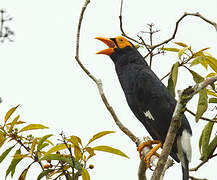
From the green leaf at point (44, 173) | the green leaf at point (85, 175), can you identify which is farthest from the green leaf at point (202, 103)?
the green leaf at point (44, 173)

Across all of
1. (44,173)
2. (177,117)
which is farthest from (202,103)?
(44,173)

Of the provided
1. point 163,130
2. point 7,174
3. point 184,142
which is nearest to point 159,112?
point 163,130

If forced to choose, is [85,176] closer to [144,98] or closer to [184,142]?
[184,142]

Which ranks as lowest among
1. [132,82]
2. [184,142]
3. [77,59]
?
[184,142]

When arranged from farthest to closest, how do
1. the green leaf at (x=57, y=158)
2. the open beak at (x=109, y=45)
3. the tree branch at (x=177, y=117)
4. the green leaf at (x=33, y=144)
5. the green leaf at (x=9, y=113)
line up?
the open beak at (x=109, y=45) → the green leaf at (x=9, y=113) → the green leaf at (x=33, y=144) → the green leaf at (x=57, y=158) → the tree branch at (x=177, y=117)

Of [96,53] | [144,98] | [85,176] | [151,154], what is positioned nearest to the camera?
[85,176]

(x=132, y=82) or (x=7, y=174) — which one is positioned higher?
(x=132, y=82)

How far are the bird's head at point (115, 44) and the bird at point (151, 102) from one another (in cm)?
14

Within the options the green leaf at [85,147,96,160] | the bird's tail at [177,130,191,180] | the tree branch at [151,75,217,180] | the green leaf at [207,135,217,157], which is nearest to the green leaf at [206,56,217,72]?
the green leaf at [207,135,217,157]

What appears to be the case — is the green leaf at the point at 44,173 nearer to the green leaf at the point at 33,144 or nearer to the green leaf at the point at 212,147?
the green leaf at the point at 33,144

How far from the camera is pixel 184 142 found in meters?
2.92

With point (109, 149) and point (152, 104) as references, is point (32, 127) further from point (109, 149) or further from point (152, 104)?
point (152, 104)

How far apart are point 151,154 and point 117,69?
52.8 inches

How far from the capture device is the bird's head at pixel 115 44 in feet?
13.1
